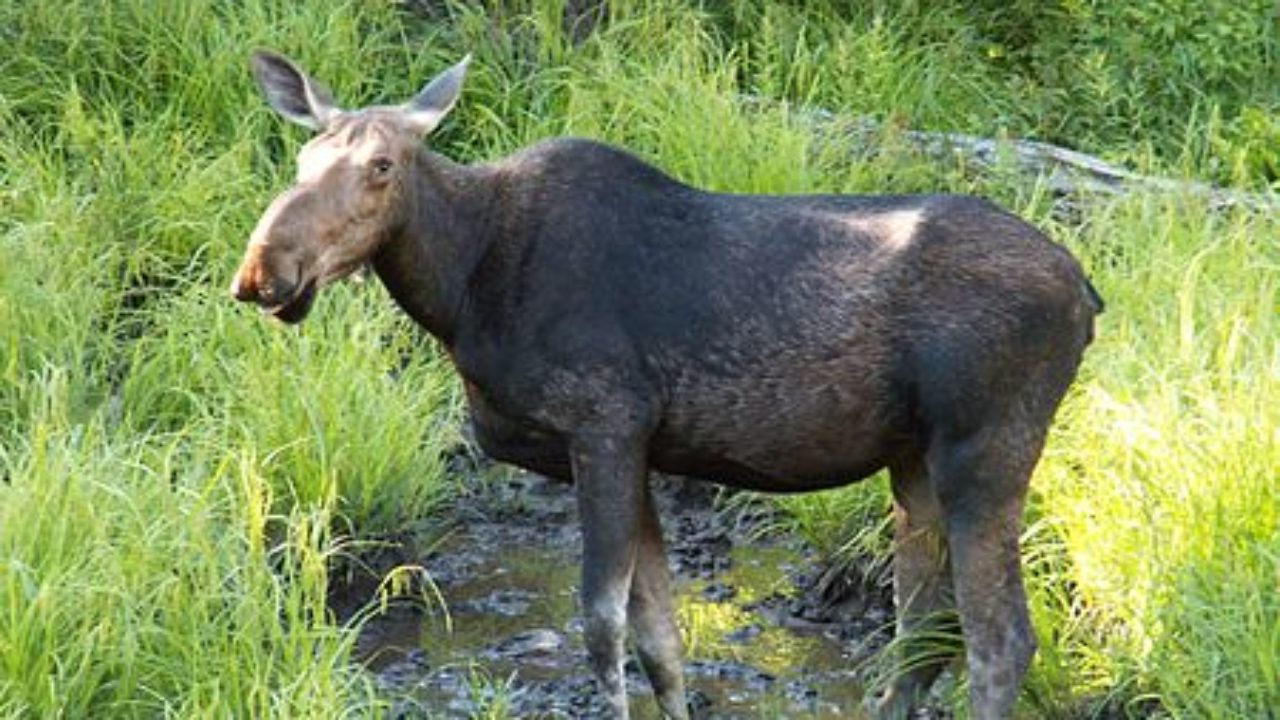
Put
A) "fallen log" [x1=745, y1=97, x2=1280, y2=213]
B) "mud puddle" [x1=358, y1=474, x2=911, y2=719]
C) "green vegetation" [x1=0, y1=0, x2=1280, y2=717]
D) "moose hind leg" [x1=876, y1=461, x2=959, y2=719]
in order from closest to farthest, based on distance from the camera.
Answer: "green vegetation" [x1=0, y1=0, x2=1280, y2=717], "moose hind leg" [x1=876, y1=461, x2=959, y2=719], "mud puddle" [x1=358, y1=474, x2=911, y2=719], "fallen log" [x1=745, y1=97, x2=1280, y2=213]

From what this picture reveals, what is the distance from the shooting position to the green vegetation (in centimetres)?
701

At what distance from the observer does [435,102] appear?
23.5 ft

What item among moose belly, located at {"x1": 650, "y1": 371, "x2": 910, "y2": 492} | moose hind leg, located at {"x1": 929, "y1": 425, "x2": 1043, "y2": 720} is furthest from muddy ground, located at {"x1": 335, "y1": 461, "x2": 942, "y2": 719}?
moose belly, located at {"x1": 650, "y1": 371, "x2": 910, "y2": 492}

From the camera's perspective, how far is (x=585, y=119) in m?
11.0

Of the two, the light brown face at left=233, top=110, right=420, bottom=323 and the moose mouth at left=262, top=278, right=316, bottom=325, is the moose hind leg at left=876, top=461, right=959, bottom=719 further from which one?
the moose mouth at left=262, top=278, right=316, bottom=325

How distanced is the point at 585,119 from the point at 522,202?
3838mm

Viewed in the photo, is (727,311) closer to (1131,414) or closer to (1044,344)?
(1044,344)

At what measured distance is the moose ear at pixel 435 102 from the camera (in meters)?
7.05

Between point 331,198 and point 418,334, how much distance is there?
346cm

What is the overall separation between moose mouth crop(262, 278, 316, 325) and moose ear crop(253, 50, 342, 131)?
2.59 ft

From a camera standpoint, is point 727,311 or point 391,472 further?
point 391,472

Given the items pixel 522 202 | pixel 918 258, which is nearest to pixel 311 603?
pixel 522 202

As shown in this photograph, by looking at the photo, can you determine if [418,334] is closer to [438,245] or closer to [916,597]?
[438,245]

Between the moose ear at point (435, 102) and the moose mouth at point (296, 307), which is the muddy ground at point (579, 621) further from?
the moose ear at point (435, 102)
